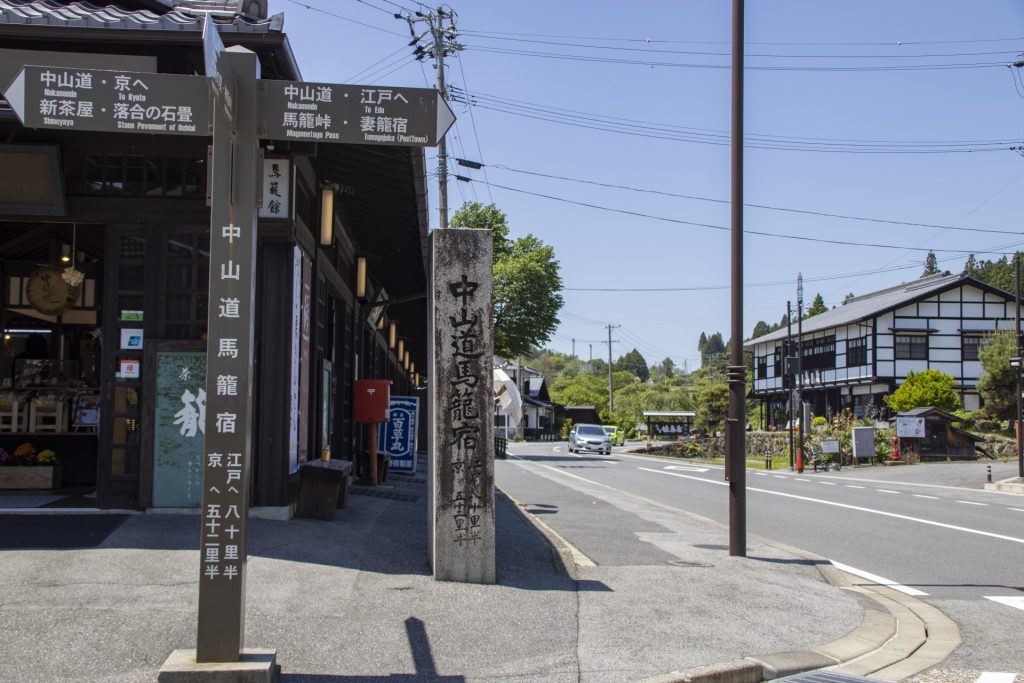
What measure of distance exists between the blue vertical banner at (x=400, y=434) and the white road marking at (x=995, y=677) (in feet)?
40.7

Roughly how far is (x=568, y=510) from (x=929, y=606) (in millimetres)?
6908

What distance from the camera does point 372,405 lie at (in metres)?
14.9

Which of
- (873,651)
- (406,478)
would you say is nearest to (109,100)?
(873,651)

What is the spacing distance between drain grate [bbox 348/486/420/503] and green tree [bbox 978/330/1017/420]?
37.5m

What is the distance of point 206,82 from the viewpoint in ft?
18.1

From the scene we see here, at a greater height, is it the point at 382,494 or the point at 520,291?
the point at 520,291

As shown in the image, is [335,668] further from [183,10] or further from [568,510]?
[568,510]

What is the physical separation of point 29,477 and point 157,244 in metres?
3.71

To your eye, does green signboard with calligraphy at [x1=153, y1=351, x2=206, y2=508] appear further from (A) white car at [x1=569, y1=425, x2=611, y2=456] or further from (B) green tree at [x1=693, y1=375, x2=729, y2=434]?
(B) green tree at [x1=693, y1=375, x2=729, y2=434]

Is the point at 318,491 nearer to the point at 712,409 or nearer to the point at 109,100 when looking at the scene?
the point at 109,100

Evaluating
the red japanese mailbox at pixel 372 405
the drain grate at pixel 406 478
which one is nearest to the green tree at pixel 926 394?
the drain grate at pixel 406 478

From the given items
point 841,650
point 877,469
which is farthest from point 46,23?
point 877,469

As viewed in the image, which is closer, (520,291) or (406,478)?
(406,478)

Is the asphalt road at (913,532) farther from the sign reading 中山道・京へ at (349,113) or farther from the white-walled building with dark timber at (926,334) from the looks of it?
the white-walled building with dark timber at (926,334)
